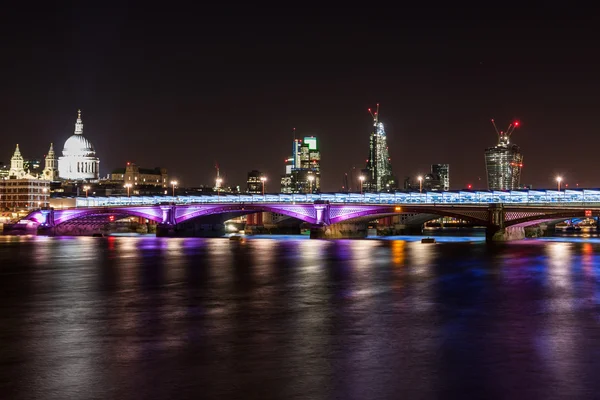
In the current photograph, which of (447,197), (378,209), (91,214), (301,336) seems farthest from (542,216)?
(91,214)

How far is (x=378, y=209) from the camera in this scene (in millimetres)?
106188

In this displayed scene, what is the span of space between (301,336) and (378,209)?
83097 millimetres

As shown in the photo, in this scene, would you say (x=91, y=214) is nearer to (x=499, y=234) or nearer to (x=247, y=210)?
(x=247, y=210)

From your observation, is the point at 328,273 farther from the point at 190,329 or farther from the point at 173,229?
the point at 173,229

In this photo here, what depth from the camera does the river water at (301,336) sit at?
17141 mm

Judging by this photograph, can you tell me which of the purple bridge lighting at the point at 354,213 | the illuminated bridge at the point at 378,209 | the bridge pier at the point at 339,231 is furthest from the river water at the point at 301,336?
the bridge pier at the point at 339,231

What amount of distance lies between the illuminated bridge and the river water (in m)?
48.6

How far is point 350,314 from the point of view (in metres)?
29.1

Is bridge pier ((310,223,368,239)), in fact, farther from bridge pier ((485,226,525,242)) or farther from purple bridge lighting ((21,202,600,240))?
bridge pier ((485,226,525,242))

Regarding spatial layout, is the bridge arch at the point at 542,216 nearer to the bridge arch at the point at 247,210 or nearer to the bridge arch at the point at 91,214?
the bridge arch at the point at 247,210

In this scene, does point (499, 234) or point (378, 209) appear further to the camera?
point (378, 209)

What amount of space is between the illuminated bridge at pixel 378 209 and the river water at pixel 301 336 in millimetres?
48562

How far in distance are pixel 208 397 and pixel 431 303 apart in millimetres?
18292

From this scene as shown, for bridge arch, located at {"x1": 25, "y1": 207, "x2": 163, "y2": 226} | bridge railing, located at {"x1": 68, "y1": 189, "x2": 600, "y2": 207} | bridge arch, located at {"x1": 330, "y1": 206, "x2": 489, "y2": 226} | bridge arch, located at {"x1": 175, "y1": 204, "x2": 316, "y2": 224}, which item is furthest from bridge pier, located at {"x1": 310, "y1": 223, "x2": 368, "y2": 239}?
bridge arch, located at {"x1": 25, "y1": 207, "x2": 163, "y2": 226}
